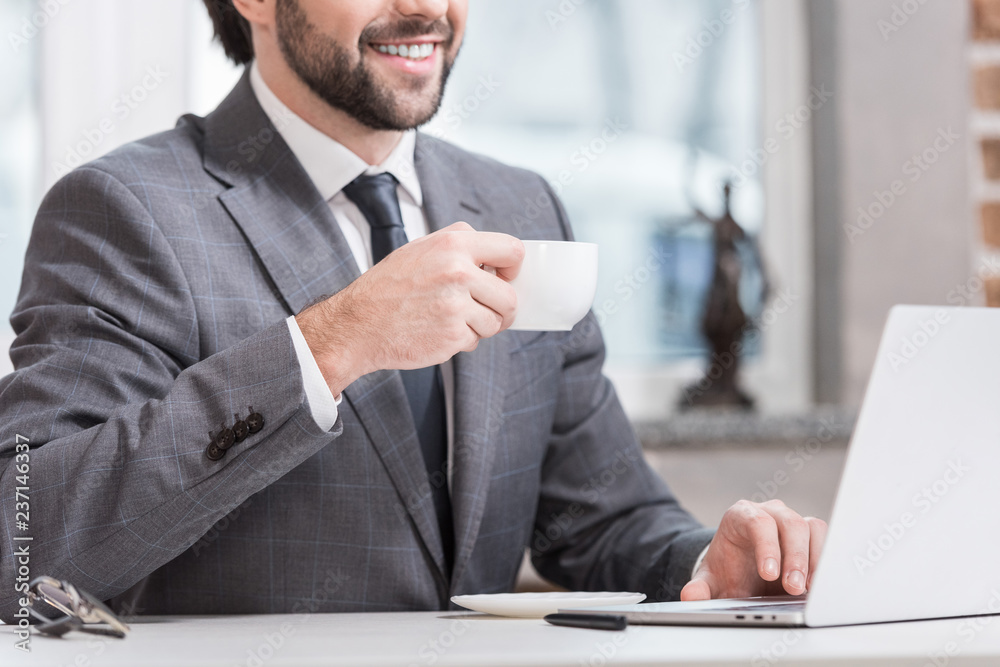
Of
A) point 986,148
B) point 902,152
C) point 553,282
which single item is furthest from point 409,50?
point 986,148

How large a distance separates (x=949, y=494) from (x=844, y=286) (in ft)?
5.14

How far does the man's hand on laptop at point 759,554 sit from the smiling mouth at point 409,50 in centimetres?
68

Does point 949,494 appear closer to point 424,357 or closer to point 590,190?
point 424,357

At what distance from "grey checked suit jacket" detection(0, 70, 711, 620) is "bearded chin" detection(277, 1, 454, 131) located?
0.27 feet

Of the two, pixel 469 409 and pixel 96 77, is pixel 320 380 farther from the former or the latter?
pixel 96 77

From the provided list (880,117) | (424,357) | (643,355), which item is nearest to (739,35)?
(880,117)

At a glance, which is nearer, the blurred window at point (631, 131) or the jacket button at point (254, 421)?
the jacket button at point (254, 421)

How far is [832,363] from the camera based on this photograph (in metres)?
2.16

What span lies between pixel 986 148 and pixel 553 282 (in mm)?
1653

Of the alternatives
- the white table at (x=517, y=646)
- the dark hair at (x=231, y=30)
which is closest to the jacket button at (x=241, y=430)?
the white table at (x=517, y=646)

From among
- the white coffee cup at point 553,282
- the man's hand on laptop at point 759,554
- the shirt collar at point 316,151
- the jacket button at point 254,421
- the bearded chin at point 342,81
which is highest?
the bearded chin at point 342,81

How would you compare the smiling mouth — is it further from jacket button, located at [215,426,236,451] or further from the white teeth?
jacket button, located at [215,426,236,451]

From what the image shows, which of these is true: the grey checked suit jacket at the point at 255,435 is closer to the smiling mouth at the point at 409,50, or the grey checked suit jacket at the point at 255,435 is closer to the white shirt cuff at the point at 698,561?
the white shirt cuff at the point at 698,561

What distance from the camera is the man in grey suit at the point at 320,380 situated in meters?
0.84
